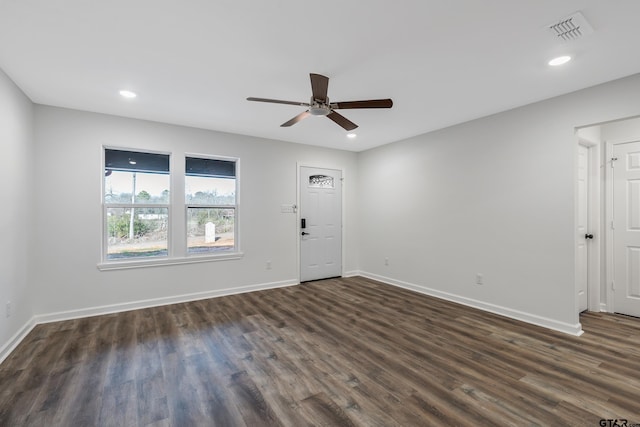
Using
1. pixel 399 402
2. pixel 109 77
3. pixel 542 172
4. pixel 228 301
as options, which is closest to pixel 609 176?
pixel 542 172

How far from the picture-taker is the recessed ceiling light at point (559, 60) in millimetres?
2357

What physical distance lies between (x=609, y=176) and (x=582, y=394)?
10.0ft

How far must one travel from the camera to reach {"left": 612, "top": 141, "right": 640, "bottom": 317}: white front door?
3.48 meters

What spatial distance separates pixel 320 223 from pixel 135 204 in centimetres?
306

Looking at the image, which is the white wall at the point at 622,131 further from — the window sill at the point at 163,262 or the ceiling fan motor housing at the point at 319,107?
the window sill at the point at 163,262

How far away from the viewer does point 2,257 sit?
263 centimetres

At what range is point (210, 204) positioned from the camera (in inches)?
179

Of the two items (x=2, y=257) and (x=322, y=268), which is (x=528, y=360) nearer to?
(x=322, y=268)

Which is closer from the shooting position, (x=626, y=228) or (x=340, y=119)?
(x=340, y=119)

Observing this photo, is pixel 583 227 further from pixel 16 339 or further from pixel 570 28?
pixel 16 339

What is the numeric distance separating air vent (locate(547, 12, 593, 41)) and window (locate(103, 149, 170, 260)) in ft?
15.0

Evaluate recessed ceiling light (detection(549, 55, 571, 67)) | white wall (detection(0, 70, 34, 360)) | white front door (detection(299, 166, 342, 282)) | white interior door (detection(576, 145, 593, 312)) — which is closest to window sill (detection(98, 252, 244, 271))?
white wall (detection(0, 70, 34, 360))

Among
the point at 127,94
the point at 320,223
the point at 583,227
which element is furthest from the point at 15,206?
the point at 583,227

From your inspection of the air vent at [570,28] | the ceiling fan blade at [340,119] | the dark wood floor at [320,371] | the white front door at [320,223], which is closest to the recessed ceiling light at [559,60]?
the air vent at [570,28]
